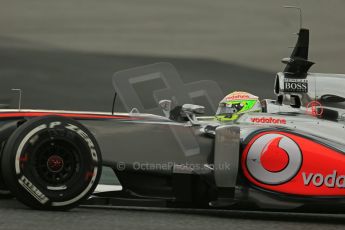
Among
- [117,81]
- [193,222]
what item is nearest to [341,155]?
[193,222]

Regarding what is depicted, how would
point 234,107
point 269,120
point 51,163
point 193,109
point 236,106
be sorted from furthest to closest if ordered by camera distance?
point 236,106, point 234,107, point 269,120, point 193,109, point 51,163

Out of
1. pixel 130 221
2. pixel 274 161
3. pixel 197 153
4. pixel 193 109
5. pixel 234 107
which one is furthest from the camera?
pixel 234 107

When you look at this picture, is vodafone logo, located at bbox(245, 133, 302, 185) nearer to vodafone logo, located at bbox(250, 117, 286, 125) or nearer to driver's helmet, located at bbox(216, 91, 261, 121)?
vodafone logo, located at bbox(250, 117, 286, 125)

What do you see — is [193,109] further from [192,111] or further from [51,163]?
[51,163]

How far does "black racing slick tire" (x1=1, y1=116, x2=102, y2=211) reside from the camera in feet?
17.1

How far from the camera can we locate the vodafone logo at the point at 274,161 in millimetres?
5703

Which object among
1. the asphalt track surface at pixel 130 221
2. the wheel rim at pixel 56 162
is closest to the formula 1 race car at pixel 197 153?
the wheel rim at pixel 56 162

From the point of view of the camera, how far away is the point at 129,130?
5.99m

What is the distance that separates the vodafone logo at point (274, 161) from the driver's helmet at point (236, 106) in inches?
32.3

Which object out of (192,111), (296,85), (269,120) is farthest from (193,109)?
(296,85)

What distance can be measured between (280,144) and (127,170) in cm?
128

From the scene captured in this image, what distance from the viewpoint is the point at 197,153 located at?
5.95m

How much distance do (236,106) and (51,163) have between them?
260cm

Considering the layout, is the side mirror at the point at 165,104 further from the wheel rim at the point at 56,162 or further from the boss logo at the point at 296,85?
the boss logo at the point at 296,85
